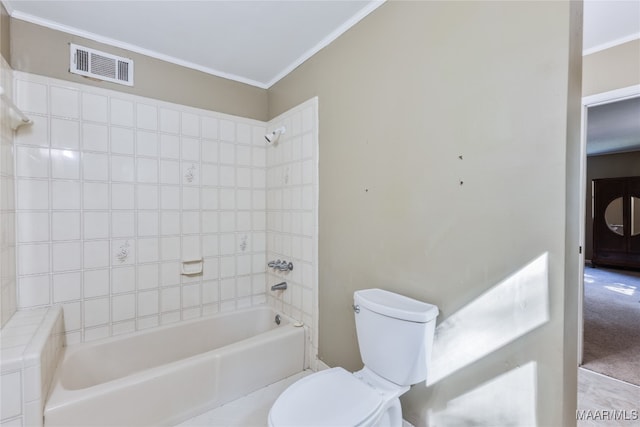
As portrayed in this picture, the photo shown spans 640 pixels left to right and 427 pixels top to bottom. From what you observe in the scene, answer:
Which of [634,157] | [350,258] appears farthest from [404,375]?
[634,157]

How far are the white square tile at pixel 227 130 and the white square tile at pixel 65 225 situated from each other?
110 cm

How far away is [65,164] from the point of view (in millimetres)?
1724

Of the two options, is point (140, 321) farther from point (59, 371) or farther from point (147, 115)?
point (147, 115)

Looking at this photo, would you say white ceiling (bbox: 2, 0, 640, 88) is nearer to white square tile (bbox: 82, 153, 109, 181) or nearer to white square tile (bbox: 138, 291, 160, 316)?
white square tile (bbox: 82, 153, 109, 181)

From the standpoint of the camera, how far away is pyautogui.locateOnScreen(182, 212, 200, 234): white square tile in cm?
212

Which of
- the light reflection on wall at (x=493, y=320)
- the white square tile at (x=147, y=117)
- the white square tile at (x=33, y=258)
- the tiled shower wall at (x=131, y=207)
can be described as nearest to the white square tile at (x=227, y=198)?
the tiled shower wall at (x=131, y=207)

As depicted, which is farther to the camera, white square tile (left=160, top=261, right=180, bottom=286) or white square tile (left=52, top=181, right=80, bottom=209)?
white square tile (left=160, top=261, right=180, bottom=286)

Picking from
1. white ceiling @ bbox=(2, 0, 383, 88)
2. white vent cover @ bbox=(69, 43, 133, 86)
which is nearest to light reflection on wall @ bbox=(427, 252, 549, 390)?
white ceiling @ bbox=(2, 0, 383, 88)

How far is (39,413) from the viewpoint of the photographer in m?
1.19

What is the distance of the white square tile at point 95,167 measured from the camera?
1.78 meters

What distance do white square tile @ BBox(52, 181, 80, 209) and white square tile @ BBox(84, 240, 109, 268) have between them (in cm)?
25

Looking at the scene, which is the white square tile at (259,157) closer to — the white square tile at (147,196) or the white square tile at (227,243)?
the white square tile at (227,243)

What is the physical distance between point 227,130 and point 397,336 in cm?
196

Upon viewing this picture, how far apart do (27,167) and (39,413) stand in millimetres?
1291
